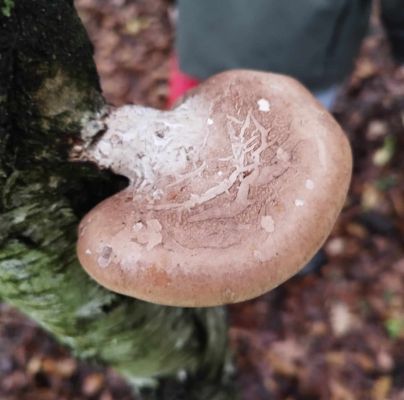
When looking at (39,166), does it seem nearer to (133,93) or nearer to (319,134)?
(319,134)

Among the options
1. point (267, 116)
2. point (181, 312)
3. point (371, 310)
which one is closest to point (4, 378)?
point (181, 312)

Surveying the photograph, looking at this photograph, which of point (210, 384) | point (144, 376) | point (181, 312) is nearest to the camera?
point (181, 312)

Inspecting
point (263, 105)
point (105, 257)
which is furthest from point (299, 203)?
point (105, 257)

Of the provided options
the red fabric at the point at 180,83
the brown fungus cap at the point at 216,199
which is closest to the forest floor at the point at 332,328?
the red fabric at the point at 180,83

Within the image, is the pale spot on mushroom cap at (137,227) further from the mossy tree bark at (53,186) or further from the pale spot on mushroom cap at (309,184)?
the pale spot on mushroom cap at (309,184)

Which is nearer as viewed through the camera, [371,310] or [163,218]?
[163,218]

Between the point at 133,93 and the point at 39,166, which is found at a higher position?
the point at 39,166

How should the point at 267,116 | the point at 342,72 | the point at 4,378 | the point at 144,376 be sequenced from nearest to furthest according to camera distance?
the point at 267,116, the point at 144,376, the point at 342,72, the point at 4,378

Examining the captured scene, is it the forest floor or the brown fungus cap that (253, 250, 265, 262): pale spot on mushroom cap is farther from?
A: the forest floor

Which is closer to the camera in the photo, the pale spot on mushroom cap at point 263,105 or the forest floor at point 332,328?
the pale spot on mushroom cap at point 263,105
